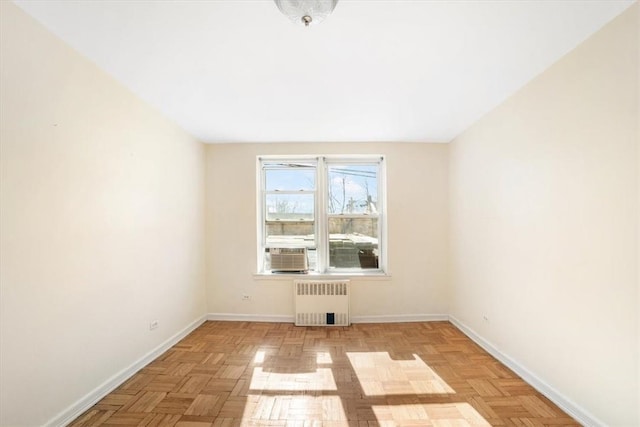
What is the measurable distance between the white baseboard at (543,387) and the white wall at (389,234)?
94cm

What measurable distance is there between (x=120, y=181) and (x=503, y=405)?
3.40 metres

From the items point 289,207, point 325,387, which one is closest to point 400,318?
point 325,387

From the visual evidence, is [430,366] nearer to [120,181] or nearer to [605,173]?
[605,173]

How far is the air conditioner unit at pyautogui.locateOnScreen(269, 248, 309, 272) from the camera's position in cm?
390

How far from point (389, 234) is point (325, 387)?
212cm

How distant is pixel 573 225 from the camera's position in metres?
1.87

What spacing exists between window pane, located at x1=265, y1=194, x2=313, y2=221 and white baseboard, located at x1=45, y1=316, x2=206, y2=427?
1.87 m

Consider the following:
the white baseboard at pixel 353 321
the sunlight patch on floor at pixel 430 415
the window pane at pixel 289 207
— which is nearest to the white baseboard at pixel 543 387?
the white baseboard at pixel 353 321

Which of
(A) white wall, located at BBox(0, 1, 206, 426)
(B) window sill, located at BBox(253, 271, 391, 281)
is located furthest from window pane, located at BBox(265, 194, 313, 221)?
(A) white wall, located at BBox(0, 1, 206, 426)

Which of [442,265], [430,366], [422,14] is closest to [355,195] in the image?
[442,265]

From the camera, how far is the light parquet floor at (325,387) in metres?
1.90

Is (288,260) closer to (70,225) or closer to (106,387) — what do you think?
(106,387)

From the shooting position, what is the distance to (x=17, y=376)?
1.51 metres

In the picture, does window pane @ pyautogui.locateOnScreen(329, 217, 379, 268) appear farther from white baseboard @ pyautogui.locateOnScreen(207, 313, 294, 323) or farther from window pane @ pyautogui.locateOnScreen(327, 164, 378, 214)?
white baseboard @ pyautogui.locateOnScreen(207, 313, 294, 323)
